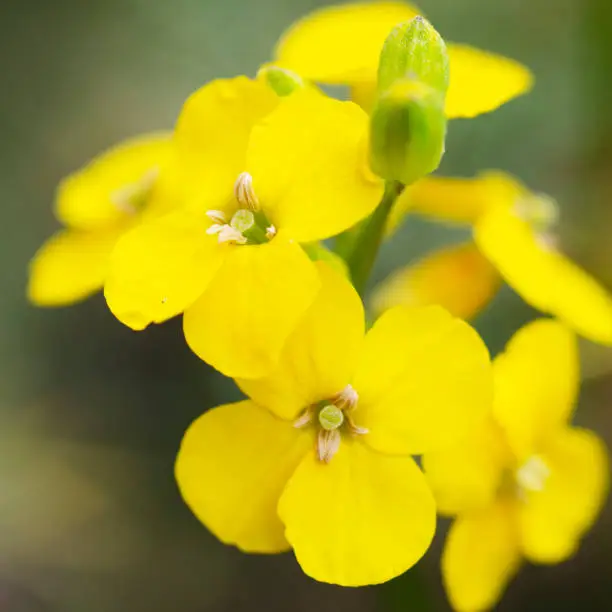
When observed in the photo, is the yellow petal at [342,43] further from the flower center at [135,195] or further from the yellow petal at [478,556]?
the yellow petal at [478,556]

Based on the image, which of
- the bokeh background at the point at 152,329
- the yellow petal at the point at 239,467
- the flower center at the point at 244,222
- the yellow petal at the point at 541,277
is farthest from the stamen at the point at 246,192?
the bokeh background at the point at 152,329

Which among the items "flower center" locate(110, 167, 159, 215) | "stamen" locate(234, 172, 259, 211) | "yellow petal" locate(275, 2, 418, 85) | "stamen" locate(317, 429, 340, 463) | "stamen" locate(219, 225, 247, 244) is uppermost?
"yellow petal" locate(275, 2, 418, 85)

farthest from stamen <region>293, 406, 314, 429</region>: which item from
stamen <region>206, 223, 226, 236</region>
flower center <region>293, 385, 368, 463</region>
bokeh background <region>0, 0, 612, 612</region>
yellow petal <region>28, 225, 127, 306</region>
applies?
bokeh background <region>0, 0, 612, 612</region>

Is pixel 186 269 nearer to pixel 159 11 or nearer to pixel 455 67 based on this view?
pixel 455 67

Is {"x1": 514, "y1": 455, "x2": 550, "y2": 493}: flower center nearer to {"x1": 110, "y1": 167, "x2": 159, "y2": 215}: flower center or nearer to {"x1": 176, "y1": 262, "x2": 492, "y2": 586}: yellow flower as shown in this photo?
{"x1": 176, "y1": 262, "x2": 492, "y2": 586}: yellow flower

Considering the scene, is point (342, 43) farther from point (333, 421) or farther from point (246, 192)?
point (333, 421)

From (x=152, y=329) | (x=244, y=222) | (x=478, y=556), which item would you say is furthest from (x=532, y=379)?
(x=152, y=329)
